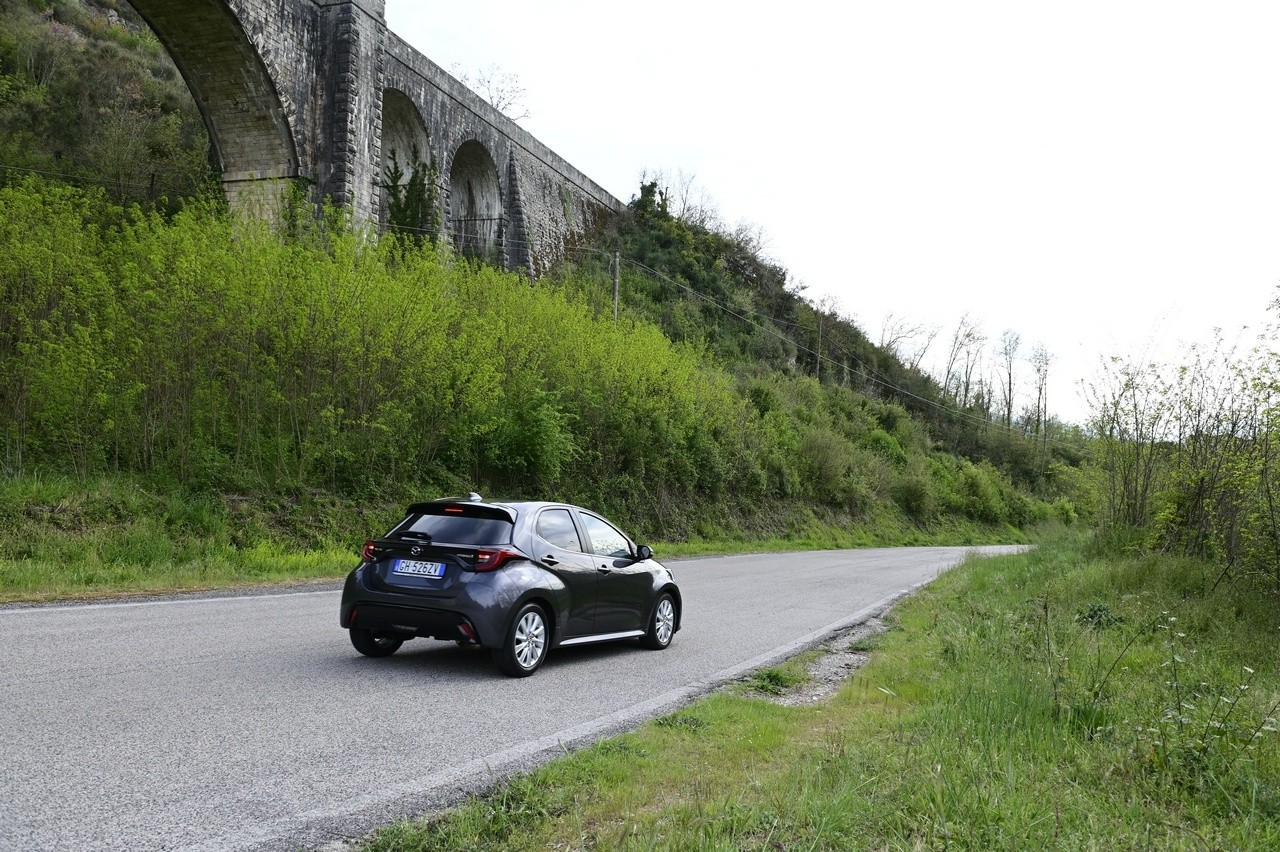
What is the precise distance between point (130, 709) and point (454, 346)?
508 inches

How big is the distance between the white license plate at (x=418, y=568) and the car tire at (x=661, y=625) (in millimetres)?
2566

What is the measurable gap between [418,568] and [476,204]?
3123cm

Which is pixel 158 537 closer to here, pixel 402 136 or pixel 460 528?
pixel 460 528

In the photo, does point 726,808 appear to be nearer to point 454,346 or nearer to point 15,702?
point 15,702

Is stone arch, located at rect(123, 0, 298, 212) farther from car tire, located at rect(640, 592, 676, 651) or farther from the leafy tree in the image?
car tire, located at rect(640, 592, 676, 651)

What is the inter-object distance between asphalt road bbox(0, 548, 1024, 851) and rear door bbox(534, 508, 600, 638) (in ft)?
1.41

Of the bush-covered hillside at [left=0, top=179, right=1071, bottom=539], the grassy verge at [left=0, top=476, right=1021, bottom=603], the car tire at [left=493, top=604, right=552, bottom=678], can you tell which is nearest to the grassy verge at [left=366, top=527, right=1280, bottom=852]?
the car tire at [left=493, top=604, right=552, bottom=678]

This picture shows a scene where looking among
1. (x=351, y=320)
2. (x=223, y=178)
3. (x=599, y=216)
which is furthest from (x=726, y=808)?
(x=599, y=216)

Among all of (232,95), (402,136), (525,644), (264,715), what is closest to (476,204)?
(402,136)

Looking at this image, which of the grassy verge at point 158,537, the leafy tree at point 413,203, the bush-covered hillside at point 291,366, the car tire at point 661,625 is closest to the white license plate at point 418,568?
the car tire at point 661,625

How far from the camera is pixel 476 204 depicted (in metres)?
36.7

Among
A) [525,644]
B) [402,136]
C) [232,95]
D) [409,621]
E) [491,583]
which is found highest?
[402,136]

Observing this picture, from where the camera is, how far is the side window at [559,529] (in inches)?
319

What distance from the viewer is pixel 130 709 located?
557 centimetres
